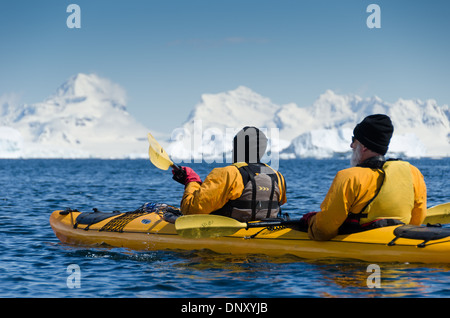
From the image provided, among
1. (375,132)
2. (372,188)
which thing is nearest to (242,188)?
(372,188)

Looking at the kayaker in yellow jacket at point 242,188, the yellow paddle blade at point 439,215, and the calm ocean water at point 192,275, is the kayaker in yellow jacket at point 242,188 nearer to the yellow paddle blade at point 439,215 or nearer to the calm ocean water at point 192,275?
the calm ocean water at point 192,275

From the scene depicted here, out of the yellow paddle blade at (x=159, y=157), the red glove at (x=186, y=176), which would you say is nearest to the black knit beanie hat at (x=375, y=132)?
the red glove at (x=186, y=176)

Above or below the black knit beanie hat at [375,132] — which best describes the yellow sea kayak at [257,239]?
below

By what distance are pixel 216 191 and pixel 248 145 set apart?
0.75 metres

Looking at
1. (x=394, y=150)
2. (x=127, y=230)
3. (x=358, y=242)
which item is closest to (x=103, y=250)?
(x=127, y=230)

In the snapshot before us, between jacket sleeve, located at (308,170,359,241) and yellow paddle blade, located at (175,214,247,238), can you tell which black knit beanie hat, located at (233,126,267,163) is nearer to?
yellow paddle blade, located at (175,214,247,238)

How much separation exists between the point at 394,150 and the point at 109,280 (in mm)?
112235

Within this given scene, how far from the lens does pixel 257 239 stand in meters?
7.37

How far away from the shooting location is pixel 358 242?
670 cm

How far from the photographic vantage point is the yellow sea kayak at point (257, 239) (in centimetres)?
652

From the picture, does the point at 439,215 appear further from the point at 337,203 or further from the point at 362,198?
→ the point at 337,203

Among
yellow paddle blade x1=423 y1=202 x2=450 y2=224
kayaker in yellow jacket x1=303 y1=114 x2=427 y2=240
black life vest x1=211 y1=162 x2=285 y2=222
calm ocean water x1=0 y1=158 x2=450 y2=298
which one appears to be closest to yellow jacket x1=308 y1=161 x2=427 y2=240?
kayaker in yellow jacket x1=303 y1=114 x2=427 y2=240

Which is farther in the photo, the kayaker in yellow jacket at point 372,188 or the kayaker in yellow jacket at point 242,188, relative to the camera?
the kayaker in yellow jacket at point 242,188
